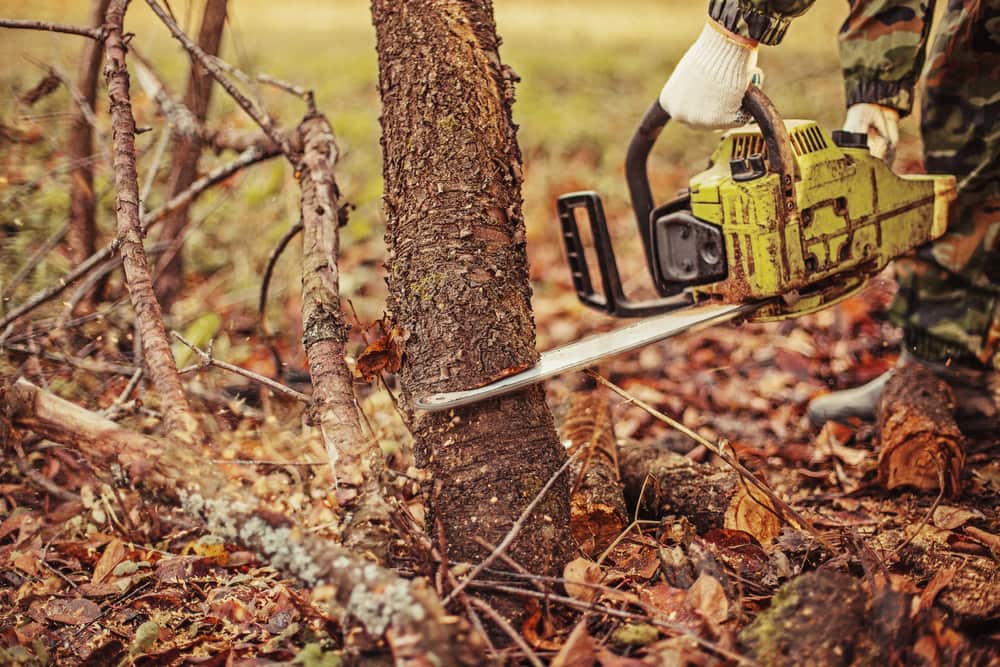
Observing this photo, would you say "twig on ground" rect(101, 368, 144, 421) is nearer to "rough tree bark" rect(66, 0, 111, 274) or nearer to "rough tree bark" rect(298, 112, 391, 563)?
Answer: "rough tree bark" rect(298, 112, 391, 563)

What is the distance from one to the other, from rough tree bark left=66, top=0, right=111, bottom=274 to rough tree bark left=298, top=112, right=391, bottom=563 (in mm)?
1452

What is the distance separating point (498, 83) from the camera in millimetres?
1956

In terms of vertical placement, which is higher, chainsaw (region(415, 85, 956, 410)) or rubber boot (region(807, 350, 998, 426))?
chainsaw (region(415, 85, 956, 410))

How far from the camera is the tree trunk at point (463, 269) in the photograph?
1.73m

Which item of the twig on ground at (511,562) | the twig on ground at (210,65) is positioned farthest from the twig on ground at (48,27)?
the twig on ground at (511,562)

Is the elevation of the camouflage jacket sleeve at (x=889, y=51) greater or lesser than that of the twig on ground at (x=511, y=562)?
greater

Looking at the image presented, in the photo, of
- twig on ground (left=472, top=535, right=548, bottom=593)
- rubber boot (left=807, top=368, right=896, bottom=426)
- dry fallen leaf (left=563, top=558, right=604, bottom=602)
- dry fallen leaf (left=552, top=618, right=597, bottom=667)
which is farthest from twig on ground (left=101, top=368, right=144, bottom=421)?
rubber boot (left=807, top=368, right=896, bottom=426)

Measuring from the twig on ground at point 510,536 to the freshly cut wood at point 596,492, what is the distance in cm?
18

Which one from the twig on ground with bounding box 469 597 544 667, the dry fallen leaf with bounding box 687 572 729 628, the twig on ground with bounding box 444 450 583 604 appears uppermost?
the twig on ground with bounding box 444 450 583 604

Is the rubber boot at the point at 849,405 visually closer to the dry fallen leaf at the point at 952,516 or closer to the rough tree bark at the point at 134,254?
the dry fallen leaf at the point at 952,516

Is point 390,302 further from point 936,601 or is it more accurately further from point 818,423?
point 818,423

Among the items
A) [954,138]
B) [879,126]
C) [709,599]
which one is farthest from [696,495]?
[954,138]

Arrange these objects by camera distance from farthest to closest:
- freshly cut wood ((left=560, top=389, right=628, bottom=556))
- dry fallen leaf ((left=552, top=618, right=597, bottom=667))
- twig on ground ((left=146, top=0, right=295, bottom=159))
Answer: twig on ground ((left=146, top=0, right=295, bottom=159)) < freshly cut wood ((left=560, top=389, right=628, bottom=556)) < dry fallen leaf ((left=552, top=618, right=597, bottom=667))

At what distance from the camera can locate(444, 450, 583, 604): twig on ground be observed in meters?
1.48
